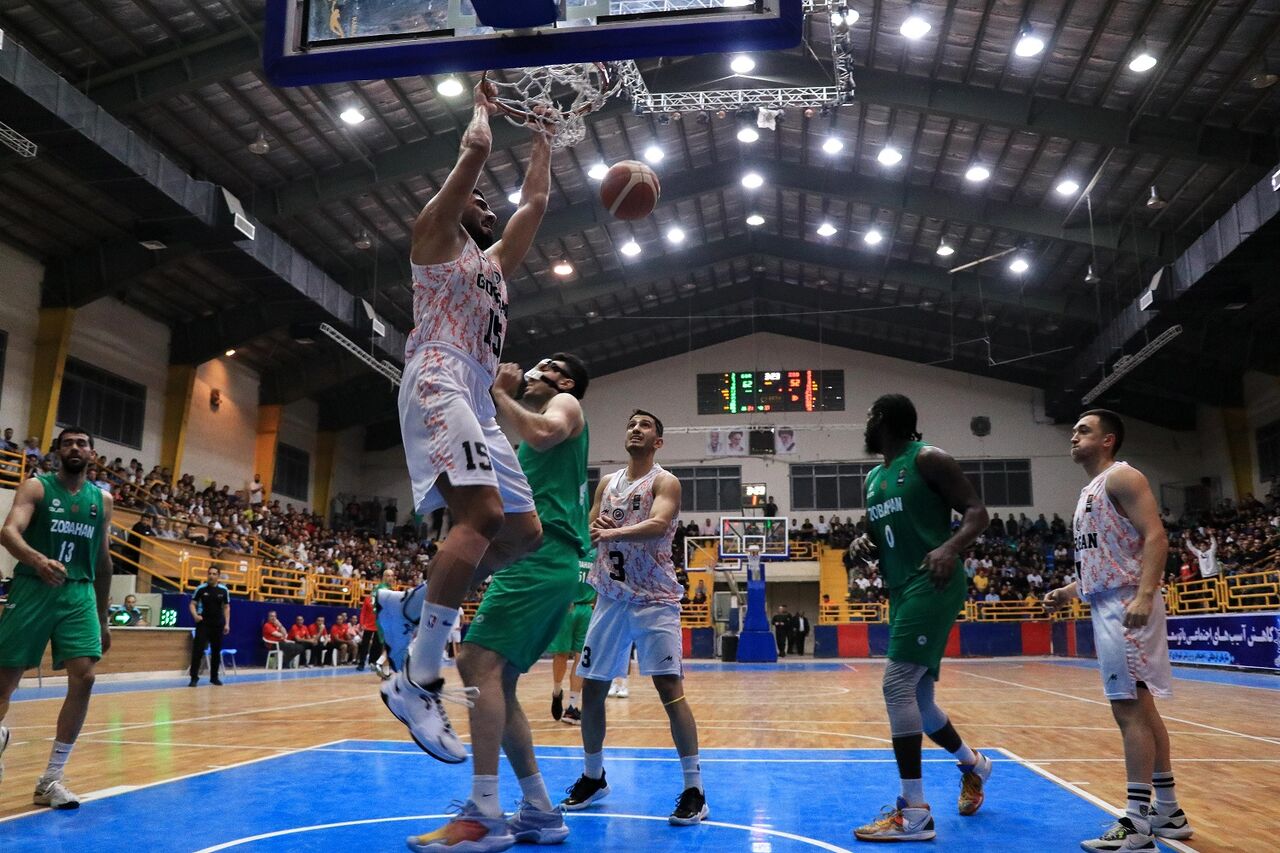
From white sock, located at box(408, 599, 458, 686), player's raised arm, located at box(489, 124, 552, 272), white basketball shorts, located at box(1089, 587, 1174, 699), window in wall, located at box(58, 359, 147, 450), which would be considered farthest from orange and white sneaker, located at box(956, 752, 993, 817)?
window in wall, located at box(58, 359, 147, 450)

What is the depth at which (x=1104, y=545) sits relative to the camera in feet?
14.3

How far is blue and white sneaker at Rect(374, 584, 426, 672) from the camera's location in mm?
3215

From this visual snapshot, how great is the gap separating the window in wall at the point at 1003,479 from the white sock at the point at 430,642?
34.4 metres

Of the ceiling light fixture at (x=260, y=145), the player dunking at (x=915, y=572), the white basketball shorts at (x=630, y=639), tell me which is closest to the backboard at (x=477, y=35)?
the player dunking at (x=915, y=572)

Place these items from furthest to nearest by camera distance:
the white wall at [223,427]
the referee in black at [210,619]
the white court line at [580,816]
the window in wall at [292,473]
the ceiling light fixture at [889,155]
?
the window in wall at [292,473] → the white wall at [223,427] → the ceiling light fixture at [889,155] → the referee in black at [210,619] → the white court line at [580,816]

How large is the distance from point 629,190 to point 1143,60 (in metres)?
15.6

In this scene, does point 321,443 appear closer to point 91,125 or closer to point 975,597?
point 91,125

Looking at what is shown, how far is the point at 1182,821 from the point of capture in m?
3.99

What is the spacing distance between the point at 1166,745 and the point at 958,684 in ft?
38.9

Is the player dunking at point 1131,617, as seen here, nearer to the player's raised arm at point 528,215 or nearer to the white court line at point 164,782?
the player's raised arm at point 528,215

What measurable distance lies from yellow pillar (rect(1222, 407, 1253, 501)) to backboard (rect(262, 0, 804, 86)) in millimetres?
32673

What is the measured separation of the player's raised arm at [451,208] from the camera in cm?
338

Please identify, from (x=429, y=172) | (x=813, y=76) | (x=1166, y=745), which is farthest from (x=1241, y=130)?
(x=1166, y=745)

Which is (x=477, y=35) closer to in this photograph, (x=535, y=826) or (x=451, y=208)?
(x=451, y=208)
